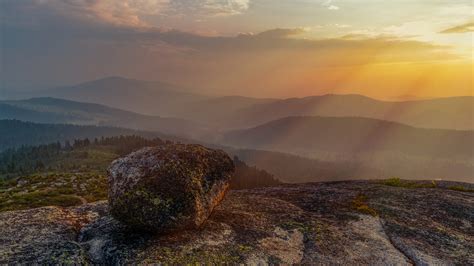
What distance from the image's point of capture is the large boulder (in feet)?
66.5

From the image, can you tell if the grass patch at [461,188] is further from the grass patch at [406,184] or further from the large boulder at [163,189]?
the large boulder at [163,189]

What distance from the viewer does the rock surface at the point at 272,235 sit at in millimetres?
19125

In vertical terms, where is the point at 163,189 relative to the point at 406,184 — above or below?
above

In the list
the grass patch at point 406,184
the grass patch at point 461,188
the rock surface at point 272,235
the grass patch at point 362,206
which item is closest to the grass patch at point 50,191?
the rock surface at point 272,235

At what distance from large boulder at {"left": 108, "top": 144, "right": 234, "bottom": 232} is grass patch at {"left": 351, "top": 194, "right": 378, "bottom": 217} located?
12.6 metres

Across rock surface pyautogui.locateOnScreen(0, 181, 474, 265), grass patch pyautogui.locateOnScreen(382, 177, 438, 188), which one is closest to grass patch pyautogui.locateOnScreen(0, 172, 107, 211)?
rock surface pyautogui.locateOnScreen(0, 181, 474, 265)

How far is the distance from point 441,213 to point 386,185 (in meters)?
9.75

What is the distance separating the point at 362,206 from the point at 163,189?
57.5ft

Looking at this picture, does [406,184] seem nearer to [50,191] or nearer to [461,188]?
[461,188]

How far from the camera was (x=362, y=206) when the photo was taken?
29.3m

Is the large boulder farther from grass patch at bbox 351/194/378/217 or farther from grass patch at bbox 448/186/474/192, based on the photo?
grass patch at bbox 448/186/474/192

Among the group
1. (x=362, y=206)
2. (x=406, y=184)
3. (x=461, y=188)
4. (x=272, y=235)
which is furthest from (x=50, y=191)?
(x=461, y=188)

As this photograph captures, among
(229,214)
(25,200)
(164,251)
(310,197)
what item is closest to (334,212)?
(310,197)

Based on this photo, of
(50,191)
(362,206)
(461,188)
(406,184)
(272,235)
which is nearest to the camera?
(272,235)
